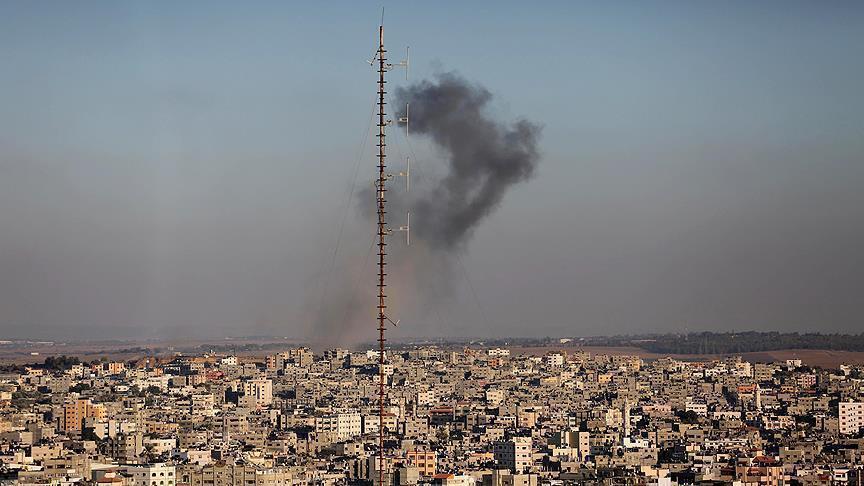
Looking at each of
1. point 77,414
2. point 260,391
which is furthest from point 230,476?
point 260,391

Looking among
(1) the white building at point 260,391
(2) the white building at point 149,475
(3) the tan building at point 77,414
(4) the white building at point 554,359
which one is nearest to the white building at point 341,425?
(3) the tan building at point 77,414

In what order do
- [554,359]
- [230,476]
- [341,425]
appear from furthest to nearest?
[554,359] < [341,425] < [230,476]

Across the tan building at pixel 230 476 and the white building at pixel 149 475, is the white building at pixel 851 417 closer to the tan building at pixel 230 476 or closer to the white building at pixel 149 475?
the tan building at pixel 230 476

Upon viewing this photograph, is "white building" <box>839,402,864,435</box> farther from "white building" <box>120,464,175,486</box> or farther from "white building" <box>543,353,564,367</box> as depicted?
"white building" <box>543,353,564,367</box>

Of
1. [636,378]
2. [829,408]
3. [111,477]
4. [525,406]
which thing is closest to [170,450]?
[111,477]

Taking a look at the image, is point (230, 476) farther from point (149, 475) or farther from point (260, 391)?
point (260, 391)

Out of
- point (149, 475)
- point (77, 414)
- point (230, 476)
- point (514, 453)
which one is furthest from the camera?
point (77, 414)

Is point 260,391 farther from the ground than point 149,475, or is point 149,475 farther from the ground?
point 260,391

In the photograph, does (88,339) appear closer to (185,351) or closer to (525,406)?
(185,351)
